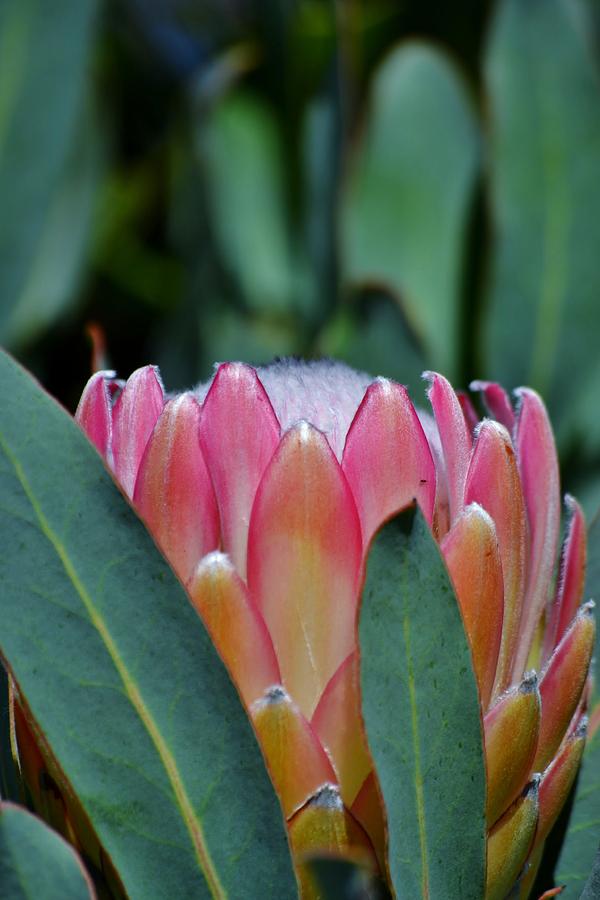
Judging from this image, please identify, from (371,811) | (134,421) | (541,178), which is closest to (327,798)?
(371,811)

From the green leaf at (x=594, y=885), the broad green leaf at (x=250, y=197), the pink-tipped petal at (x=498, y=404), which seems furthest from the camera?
the broad green leaf at (x=250, y=197)

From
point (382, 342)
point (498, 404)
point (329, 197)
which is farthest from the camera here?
point (329, 197)

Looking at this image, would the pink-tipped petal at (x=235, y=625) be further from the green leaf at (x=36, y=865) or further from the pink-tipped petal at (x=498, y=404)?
the pink-tipped petal at (x=498, y=404)

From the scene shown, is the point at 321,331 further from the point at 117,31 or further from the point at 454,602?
the point at 454,602

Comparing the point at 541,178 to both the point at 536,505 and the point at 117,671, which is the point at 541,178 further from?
the point at 117,671

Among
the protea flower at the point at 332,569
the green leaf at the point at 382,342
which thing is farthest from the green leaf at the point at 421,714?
the green leaf at the point at 382,342
